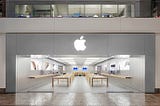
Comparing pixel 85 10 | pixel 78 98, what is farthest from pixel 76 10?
pixel 78 98

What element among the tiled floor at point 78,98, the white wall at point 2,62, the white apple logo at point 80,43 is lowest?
the tiled floor at point 78,98

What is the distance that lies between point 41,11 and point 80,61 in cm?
259

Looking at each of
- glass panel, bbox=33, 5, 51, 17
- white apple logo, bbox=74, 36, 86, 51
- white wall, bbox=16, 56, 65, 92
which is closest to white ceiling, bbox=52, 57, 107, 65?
white apple logo, bbox=74, 36, 86, 51

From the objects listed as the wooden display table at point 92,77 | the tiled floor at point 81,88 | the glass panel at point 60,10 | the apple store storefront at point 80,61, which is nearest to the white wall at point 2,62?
the apple store storefront at point 80,61

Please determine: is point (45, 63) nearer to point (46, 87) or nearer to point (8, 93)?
point (46, 87)

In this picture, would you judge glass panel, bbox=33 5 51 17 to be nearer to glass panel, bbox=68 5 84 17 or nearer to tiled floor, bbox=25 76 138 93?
glass panel, bbox=68 5 84 17

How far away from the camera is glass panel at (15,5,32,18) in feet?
38.7

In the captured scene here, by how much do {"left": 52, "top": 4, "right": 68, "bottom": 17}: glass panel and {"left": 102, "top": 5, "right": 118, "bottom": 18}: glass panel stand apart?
1550 mm

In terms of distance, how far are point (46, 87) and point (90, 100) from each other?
9.52 feet

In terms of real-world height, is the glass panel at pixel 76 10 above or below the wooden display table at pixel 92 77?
above

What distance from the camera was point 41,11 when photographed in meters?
11.9

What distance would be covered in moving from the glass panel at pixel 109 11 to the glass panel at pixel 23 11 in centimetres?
300

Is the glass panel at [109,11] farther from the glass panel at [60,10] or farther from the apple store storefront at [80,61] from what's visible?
the glass panel at [60,10]

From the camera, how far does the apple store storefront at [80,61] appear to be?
38.1 feet
